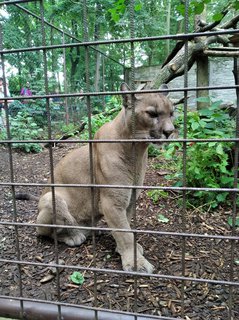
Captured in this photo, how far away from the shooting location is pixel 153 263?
2.41 m

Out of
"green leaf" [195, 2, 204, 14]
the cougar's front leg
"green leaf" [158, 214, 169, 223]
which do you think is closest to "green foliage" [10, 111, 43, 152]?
"green leaf" [158, 214, 169, 223]

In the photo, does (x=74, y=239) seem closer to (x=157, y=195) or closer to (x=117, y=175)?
(x=117, y=175)

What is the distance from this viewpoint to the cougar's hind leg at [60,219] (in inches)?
103

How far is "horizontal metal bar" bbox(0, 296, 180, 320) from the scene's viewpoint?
1685 mm

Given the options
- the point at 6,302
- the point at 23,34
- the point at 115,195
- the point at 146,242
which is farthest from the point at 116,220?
the point at 23,34

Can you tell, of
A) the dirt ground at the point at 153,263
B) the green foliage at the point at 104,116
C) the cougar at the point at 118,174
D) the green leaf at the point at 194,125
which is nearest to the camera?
the dirt ground at the point at 153,263

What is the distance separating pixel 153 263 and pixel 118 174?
0.74m

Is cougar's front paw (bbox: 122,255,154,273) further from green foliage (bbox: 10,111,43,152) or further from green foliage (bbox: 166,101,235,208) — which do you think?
green foliage (bbox: 10,111,43,152)

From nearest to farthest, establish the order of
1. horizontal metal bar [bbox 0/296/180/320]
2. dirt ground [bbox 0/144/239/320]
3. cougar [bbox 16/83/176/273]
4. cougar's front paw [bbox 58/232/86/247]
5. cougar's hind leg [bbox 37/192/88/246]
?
horizontal metal bar [bbox 0/296/180/320]
dirt ground [bbox 0/144/239/320]
cougar [bbox 16/83/176/273]
cougar's hind leg [bbox 37/192/88/246]
cougar's front paw [bbox 58/232/86/247]

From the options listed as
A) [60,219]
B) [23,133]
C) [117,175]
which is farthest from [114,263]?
[23,133]

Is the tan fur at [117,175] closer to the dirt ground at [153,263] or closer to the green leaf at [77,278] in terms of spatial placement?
the dirt ground at [153,263]

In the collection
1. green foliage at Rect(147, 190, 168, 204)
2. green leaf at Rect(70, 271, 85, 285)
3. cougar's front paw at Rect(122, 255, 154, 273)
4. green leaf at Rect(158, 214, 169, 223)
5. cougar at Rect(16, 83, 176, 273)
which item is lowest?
green leaf at Rect(70, 271, 85, 285)

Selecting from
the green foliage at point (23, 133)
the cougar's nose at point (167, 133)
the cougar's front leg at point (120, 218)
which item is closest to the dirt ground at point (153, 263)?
the cougar's front leg at point (120, 218)

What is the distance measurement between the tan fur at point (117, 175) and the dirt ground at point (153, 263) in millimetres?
153
